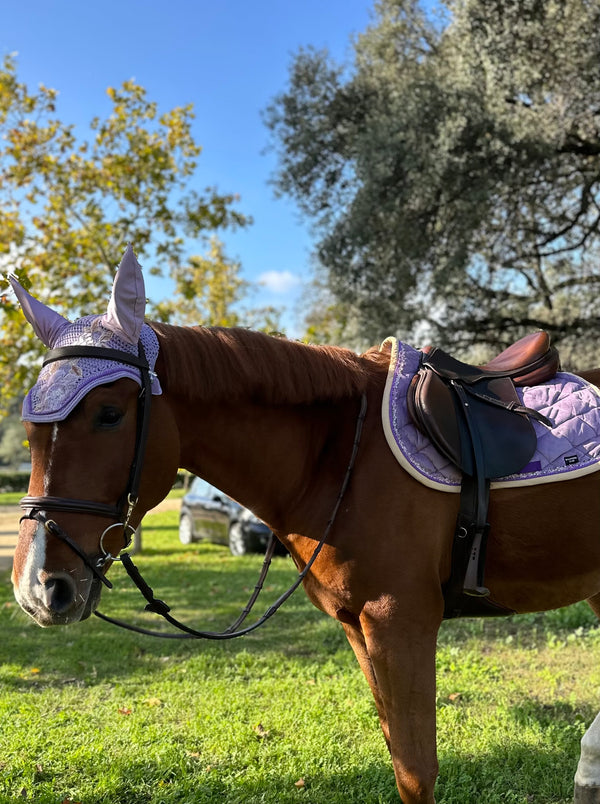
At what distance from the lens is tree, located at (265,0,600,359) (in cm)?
888

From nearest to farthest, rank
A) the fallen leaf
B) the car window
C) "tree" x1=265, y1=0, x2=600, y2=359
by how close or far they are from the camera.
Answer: the fallen leaf → "tree" x1=265, y1=0, x2=600, y2=359 → the car window

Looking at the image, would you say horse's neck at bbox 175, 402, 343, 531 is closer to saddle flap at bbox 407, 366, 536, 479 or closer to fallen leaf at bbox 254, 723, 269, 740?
saddle flap at bbox 407, 366, 536, 479

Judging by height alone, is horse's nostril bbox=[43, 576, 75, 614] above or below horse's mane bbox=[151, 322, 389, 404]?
below

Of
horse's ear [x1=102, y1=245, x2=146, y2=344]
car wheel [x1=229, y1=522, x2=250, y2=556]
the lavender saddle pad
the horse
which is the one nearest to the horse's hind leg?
the horse

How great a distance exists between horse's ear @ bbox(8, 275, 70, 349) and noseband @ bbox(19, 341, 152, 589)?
0.37 feet

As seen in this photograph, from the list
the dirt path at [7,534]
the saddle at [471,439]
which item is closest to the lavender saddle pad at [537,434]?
the saddle at [471,439]

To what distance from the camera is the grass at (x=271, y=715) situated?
116 inches

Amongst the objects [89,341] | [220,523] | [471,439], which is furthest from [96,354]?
[220,523]

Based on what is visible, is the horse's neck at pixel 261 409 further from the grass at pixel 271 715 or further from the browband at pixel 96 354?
the grass at pixel 271 715

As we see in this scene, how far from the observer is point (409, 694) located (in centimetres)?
195

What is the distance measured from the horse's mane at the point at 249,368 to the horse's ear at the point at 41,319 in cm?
33

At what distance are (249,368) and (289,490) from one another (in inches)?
19.6

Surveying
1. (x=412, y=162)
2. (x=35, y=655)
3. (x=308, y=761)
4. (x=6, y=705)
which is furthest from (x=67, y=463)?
(x=412, y=162)

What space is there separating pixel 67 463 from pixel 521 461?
1569 millimetres
